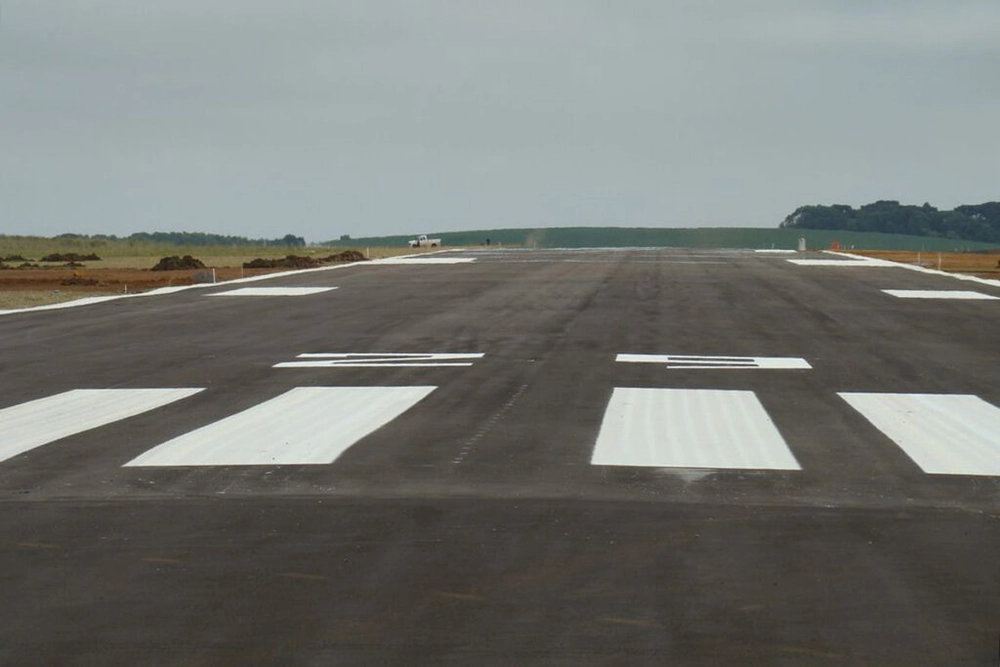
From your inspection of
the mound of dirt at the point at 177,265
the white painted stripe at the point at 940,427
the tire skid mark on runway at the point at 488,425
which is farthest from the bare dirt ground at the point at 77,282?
the white painted stripe at the point at 940,427

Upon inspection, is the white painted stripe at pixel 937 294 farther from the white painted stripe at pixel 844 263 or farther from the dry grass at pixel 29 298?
the dry grass at pixel 29 298

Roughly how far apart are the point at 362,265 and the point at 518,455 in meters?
36.8

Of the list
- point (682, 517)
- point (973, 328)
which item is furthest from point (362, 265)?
point (682, 517)

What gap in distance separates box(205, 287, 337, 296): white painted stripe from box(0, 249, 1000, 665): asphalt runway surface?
426 inches

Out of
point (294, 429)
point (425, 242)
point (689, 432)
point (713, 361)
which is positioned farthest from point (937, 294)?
point (425, 242)

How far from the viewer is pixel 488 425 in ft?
36.4

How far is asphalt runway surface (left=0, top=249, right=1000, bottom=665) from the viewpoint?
5543 mm

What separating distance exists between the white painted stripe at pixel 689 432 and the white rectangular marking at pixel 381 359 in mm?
3135

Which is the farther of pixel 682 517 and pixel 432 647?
pixel 682 517

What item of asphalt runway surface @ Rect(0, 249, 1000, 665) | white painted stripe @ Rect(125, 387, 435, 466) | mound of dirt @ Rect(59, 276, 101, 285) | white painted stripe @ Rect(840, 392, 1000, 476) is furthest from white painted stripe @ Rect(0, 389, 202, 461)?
mound of dirt @ Rect(59, 276, 101, 285)

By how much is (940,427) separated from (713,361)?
491 cm

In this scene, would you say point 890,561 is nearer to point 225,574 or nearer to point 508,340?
point 225,574

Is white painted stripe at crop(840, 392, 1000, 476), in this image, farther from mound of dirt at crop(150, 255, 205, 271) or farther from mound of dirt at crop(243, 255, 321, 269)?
mound of dirt at crop(150, 255, 205, 271)

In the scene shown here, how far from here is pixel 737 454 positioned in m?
9.72
